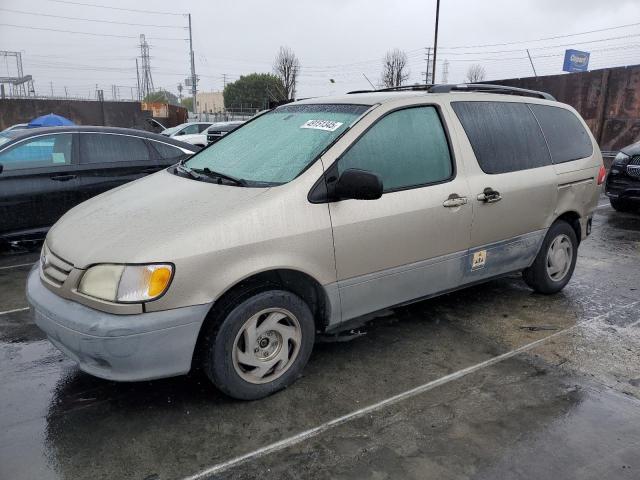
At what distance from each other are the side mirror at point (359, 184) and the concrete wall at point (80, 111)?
2653 centimetres

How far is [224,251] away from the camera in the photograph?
2.69 metres

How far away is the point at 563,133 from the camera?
462cm

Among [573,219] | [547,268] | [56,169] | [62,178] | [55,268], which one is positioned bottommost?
[547,268]

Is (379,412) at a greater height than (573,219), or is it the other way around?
(573,219)

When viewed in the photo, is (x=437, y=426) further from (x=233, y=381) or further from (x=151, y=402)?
(x=151, y=402)

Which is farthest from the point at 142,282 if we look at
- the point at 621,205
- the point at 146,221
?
the point at 621,205

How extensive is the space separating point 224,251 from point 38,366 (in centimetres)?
174

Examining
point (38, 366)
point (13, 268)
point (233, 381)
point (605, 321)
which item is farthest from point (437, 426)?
point (13, 268)

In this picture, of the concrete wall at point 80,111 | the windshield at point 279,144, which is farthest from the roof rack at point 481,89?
the concrete wall at point 80,111

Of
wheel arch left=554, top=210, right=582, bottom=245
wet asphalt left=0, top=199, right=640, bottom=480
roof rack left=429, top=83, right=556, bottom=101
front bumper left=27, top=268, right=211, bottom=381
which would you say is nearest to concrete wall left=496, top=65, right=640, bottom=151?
wheel arch left=554, top=210, right=582, bottom=245

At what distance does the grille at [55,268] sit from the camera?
276 centimetres

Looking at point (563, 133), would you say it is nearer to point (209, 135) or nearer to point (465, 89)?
point (465, 89)

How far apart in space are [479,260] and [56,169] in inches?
192

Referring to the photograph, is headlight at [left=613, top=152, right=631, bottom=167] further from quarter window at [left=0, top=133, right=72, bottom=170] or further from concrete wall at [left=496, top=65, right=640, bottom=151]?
concrete wall at [left=496, top=65, right=640, bottom=151]
